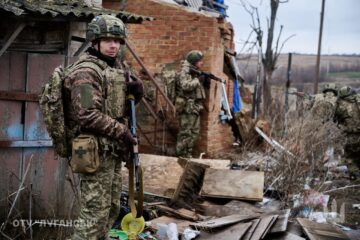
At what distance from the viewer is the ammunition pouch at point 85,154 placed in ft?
12.2

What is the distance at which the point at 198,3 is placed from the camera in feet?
35.5

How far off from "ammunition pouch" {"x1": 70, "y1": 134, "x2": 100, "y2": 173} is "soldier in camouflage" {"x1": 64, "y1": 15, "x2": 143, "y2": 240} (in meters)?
0.08

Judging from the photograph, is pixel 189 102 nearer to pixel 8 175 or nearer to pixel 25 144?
pixel 25 144

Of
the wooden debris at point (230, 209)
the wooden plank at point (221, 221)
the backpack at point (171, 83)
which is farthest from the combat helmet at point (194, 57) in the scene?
the wooden plank at point (221, 221)

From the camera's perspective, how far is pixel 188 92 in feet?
28.6

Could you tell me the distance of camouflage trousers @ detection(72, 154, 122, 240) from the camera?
384 cm

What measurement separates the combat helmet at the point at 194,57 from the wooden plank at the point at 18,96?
163 inches

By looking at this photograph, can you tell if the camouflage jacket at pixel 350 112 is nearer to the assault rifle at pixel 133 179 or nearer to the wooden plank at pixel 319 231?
the wooden plank at pixel 319 231

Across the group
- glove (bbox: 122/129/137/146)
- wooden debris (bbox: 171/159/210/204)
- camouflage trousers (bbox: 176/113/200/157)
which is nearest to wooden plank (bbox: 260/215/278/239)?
wooden debris (bbox: 171/159/210/204)

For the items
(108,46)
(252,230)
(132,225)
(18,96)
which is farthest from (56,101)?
(252,230)

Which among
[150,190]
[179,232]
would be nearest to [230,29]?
[150,190]

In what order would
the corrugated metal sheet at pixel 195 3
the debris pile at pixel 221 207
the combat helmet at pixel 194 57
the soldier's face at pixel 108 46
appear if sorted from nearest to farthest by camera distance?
the soldier's face at pixel 108 46 < the debris pile at pixel 221 207 < the combat helmet at pixel 194 57 < the corrugated metal sheet at pixel 195 3

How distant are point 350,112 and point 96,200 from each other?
645 cm

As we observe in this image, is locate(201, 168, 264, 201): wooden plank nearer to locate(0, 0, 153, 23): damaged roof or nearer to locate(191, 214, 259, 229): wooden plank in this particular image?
locate(191, 214, 259, 229): wooden plank
